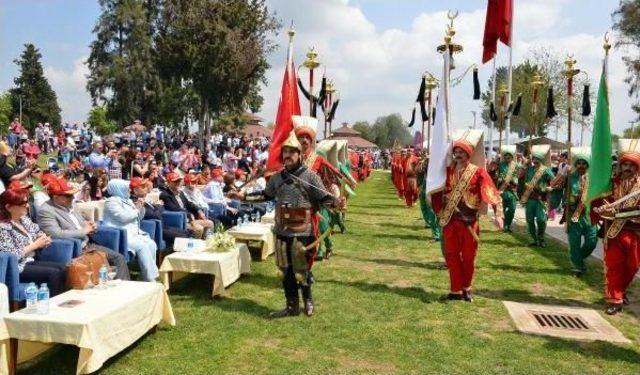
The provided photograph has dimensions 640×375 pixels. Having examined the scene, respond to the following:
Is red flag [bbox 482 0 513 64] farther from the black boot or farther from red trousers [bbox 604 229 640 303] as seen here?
the black boot

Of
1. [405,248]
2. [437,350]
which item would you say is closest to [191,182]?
[405,248]

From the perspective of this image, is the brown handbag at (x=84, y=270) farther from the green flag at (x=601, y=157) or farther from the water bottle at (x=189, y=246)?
the green flag at (x=601, y=157)

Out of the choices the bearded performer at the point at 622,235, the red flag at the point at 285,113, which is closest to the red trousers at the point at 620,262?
the bearded performer at the point at 622,235

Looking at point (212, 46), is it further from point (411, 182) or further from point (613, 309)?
point (613, 309)

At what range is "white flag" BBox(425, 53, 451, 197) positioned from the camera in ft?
23.3

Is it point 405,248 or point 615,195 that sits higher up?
point 615,195

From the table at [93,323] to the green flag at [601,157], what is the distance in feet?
16.9

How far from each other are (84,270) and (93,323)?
4.16ft

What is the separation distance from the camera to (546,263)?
9.89 m

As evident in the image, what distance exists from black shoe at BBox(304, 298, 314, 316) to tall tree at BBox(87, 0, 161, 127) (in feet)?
138

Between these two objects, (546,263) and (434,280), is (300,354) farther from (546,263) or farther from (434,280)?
(546,263)

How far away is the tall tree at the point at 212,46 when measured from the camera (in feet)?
95.7

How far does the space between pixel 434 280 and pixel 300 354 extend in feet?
12.2

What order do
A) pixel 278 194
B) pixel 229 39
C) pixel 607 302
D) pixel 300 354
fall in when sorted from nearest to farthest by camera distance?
pixel 300 354, pixel 278 194, pixel 607 302, pixel 229 39
